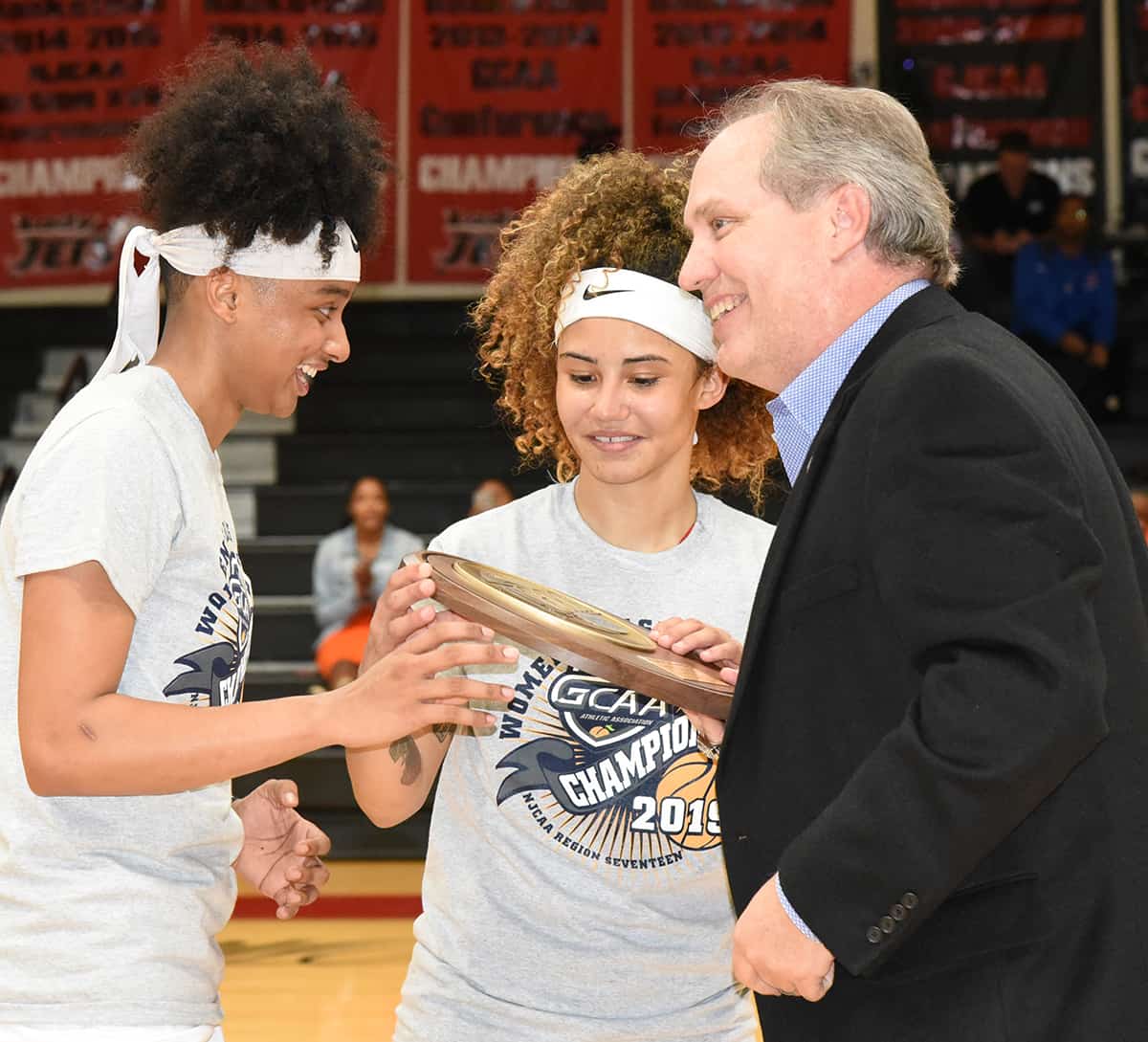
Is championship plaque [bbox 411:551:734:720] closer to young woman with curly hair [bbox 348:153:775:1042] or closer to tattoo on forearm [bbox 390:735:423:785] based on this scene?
young woman with curly hair [bbox 348:153:775:1042]

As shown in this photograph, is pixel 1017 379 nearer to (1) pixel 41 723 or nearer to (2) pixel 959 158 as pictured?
(1) pixel 41 723

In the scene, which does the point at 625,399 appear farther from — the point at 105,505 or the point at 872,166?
the point at 105,505

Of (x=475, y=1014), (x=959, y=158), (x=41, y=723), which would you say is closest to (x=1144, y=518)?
(x=959, y=158)

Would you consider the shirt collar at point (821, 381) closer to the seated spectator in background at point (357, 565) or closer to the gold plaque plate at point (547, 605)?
the gold plaque plate at point (547, 605)

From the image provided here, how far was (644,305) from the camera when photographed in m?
2.69

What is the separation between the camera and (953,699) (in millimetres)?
1651

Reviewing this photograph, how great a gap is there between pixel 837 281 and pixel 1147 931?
33.2 inches

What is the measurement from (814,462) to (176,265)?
41.7 inches


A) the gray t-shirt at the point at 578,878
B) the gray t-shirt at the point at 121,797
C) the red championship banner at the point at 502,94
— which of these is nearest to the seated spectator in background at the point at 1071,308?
the red championship banner at the point at 502,94

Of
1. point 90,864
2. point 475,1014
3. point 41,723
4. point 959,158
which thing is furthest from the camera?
point 959,158

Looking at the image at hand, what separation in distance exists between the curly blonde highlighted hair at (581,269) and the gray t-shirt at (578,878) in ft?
1.84

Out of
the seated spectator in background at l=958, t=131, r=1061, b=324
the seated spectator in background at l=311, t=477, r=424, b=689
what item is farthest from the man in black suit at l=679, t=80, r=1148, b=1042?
the seated spectator in background at l=958, t=131, r=1061, b=324

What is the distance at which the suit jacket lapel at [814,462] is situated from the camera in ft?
6.20

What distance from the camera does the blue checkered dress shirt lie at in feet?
6.56
